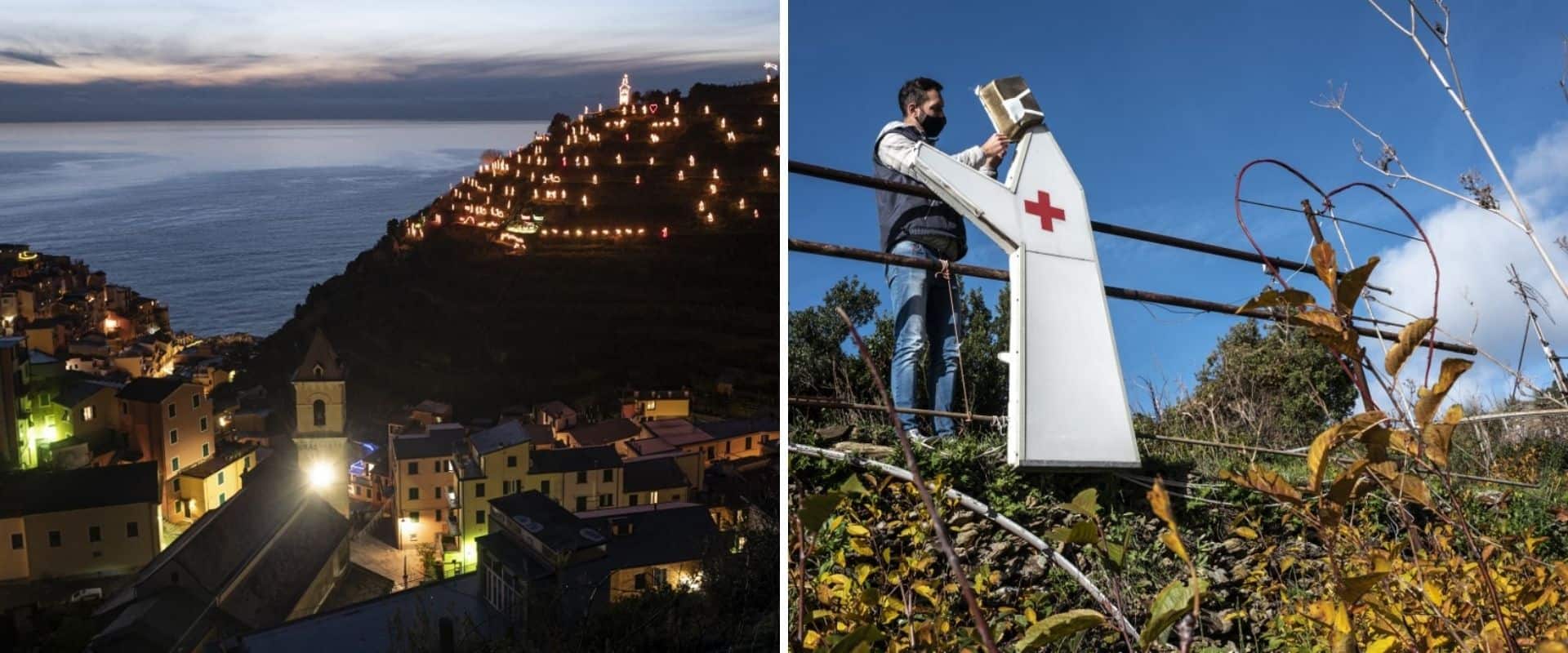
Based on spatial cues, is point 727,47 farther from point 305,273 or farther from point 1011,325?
point 1011,325

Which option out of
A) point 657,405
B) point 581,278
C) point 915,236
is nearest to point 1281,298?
point 915,236

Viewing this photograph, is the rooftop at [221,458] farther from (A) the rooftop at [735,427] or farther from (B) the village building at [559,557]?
(A) the rooftop at [735,427]

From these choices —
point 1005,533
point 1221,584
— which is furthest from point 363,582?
point 1221,584

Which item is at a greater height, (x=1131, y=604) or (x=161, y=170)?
(x=161, y=170)

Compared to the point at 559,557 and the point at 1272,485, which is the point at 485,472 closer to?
the point at 559,557

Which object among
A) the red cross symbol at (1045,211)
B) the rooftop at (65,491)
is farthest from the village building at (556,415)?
the red cross symbol at (1045,211)

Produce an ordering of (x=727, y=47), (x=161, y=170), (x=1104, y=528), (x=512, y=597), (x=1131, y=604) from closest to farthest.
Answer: (x=1131, y=604) < (x=1104, y=528) < (x=161, y=170) < (x=512, y=597) < (x=727, y=47)

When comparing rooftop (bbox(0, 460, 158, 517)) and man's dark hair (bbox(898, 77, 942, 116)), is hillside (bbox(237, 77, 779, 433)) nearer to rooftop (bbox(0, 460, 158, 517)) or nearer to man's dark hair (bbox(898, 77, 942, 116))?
rooftop (bbox(0, 460, 158, 517))
